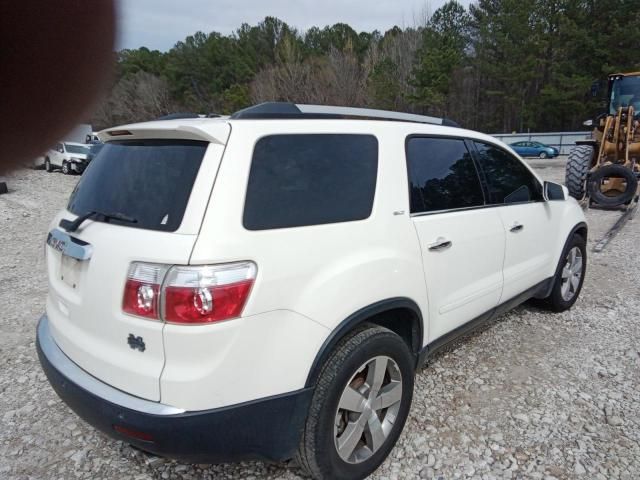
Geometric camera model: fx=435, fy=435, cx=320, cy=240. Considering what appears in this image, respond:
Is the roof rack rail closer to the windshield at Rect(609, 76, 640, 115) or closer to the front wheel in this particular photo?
the front wheel

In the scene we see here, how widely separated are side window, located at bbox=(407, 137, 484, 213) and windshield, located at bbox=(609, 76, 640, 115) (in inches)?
393

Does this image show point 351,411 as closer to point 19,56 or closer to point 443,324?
point 443,324

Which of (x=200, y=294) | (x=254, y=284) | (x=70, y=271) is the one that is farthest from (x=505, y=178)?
(x=70, y=271)

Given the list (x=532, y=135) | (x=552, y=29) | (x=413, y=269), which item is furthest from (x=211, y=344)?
(x=552, y=29)

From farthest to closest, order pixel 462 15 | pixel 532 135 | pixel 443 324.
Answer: pixel 462 15 < pixel 532 135 < pixel 443 324

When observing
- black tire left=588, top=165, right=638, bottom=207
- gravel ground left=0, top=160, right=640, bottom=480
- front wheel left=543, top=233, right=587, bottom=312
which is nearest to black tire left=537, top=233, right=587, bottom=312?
front wheel left=543, top=233, right=587, bottom=312

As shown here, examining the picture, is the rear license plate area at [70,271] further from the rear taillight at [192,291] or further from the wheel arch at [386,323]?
the wheel arch at [386,323]

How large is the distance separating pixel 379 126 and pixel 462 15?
1931 inches

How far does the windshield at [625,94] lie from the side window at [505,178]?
9069 mm

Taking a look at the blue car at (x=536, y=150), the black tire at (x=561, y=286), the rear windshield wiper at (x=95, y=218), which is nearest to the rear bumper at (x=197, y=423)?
the rear windshield wiper at (x=95, y=218)

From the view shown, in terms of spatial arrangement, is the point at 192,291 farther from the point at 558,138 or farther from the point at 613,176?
the point at 558,138

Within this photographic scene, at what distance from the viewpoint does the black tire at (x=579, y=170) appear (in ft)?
31.7

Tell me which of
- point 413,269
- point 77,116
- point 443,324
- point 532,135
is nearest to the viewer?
point 77,116

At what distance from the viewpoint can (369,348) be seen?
84.2 inches
